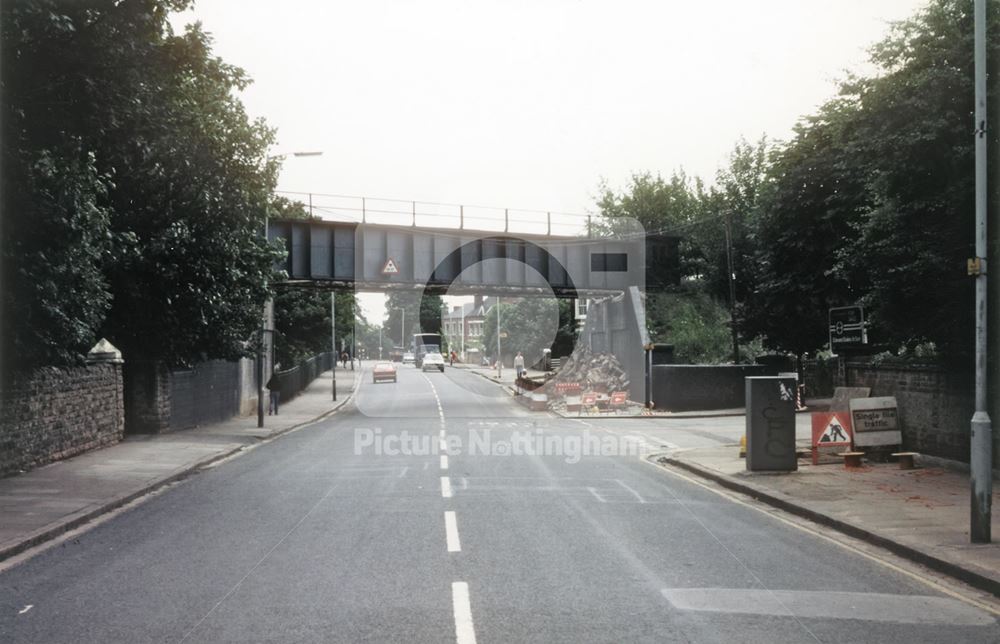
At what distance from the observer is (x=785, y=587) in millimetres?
7820

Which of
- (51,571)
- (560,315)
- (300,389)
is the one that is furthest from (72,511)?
(560,315)

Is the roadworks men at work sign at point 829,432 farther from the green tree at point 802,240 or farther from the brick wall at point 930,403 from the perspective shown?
the green tree at point 802,240

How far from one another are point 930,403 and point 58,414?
1713 cm

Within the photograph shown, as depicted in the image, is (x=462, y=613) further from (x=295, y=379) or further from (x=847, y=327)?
(x=295, y=379)

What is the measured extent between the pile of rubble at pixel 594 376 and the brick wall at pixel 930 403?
26.2 m

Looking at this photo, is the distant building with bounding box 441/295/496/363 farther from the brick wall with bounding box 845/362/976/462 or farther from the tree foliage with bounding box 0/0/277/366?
the brick wall with bounding box 845/362/976/462

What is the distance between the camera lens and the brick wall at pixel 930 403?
51.0 ft

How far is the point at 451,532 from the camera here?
33.8ft

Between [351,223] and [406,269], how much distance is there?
3.38m

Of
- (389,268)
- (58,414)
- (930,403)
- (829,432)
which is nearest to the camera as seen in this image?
(930,403)

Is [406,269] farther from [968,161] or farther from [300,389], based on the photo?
[968,161]

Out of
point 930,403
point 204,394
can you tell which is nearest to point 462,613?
point 930,403

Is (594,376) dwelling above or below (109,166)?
below

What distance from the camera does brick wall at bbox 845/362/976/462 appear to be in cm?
1555
